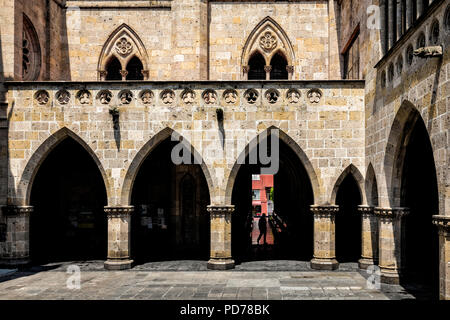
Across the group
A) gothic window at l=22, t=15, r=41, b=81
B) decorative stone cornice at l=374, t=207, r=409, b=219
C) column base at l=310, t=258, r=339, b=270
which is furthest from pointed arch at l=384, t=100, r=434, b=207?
gothic window at l=22, t=15, r=41, b=81

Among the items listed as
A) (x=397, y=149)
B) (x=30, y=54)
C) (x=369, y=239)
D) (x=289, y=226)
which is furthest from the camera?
(x=289, y=226)

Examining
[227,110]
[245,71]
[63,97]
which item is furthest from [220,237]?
[245,71]

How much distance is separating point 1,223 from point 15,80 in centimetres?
428

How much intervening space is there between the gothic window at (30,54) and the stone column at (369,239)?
1205cm

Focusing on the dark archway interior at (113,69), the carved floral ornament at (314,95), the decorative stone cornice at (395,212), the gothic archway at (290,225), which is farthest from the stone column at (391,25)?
the dark archway interior at (113,69)

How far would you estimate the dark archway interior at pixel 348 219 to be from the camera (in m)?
15.6

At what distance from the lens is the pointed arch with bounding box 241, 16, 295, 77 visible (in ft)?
54.2

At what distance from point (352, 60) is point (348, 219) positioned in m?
5.80

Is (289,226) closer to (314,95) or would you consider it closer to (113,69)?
(314,95)

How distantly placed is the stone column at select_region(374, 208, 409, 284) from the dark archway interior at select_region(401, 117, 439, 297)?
0.65 m

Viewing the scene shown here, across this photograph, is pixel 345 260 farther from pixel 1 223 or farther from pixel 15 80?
pixel 15 80

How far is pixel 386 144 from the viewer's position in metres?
10.3

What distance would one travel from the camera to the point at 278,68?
17.0 m

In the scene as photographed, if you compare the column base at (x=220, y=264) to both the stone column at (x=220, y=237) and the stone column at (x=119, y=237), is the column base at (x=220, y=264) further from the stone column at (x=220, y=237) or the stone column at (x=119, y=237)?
the stone column at (x=119, y=237)
